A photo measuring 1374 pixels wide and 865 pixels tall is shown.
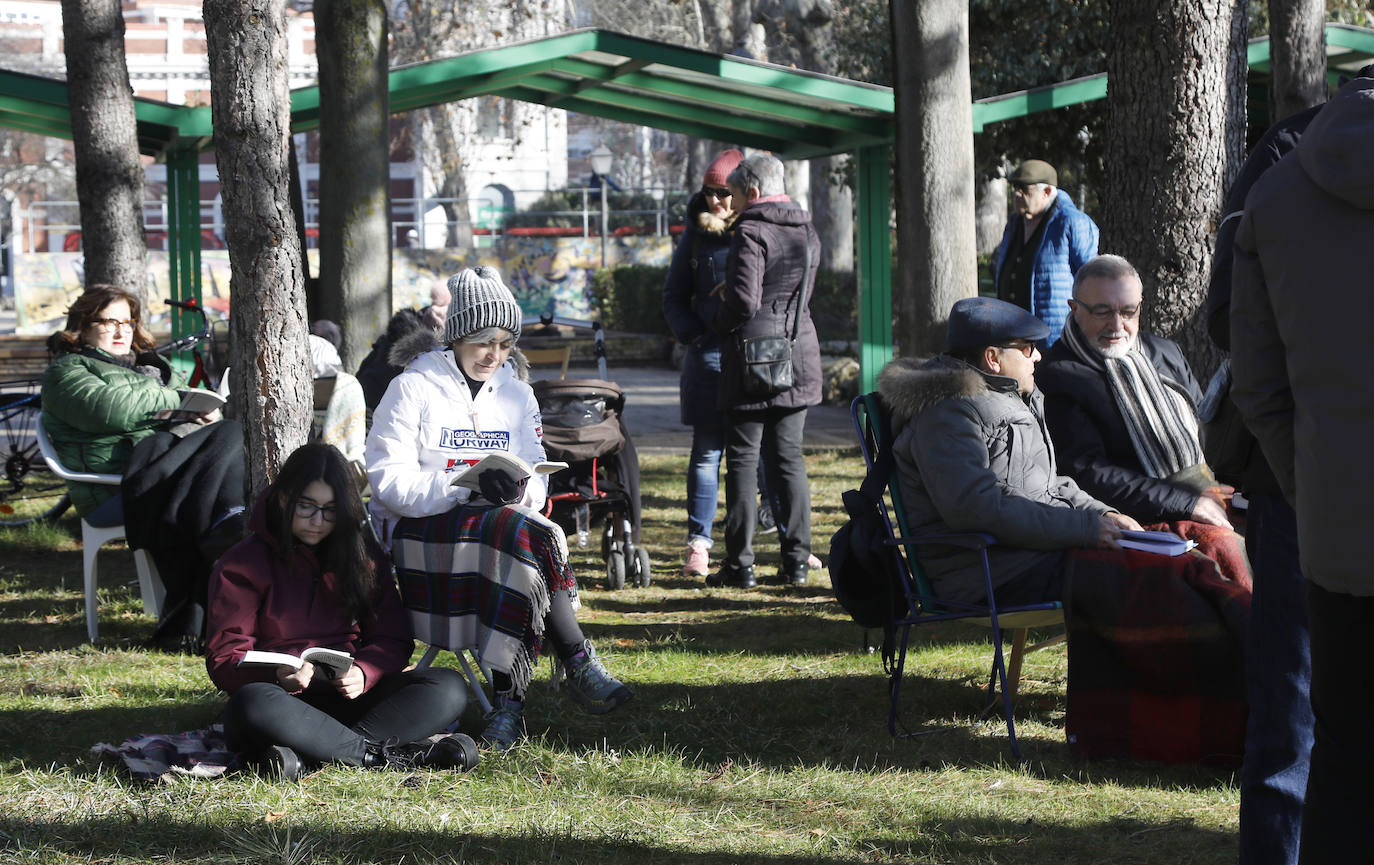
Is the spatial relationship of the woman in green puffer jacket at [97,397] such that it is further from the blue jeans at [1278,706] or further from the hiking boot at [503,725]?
the blue jeans at [1278,706]

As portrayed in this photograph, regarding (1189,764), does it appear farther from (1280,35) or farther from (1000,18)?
(1000,18)

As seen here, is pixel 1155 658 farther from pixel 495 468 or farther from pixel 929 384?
pixel 495 468

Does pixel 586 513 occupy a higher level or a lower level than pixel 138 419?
lower

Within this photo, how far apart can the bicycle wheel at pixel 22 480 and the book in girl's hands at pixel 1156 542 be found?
6.47 meters

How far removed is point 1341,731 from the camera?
261cm

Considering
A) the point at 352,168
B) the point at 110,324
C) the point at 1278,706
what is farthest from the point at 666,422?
the point at 1278,706

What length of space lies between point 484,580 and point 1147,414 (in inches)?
85.6

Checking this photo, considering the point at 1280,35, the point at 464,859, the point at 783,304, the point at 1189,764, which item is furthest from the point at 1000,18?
the point at 464,859

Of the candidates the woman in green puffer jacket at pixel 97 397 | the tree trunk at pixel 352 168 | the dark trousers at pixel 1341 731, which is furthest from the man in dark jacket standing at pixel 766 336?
the dark trousers at pixel 1341 731

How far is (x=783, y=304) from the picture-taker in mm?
6883

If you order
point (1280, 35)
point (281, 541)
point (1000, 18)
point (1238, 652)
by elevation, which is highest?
point (1000, 18)

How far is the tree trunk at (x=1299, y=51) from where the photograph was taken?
10.8 meters

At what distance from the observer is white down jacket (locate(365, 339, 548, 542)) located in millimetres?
4734

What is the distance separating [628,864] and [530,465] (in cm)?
177
